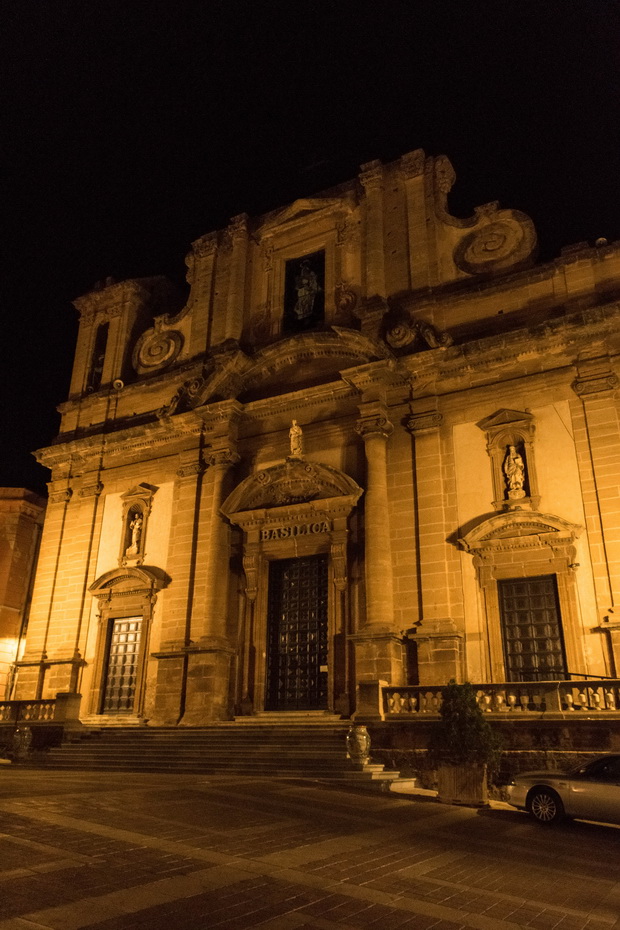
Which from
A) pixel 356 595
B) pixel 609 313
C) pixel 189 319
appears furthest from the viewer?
pixel 189 319

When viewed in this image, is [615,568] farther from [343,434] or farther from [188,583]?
[188,583]

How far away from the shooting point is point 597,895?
5641 millimetres

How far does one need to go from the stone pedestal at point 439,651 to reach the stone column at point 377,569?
593 mm

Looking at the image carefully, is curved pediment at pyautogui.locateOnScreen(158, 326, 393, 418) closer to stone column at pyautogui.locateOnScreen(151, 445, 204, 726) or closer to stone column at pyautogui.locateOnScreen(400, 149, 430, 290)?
stone column at pyautogui.locateOnScreen(151, 445, 204, 726)

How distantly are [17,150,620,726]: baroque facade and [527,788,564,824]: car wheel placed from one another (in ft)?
14.9

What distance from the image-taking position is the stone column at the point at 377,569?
1608 cm

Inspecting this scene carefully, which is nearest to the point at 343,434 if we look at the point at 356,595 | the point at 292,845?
the point at 356,595

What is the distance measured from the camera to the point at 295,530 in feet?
63.6

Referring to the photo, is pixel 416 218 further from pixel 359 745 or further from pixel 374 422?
pixel 359 745

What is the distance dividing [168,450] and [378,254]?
9.07 metres

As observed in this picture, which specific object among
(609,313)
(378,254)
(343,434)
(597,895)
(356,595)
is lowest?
(597,895)

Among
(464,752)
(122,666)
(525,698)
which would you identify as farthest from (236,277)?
(464,752)

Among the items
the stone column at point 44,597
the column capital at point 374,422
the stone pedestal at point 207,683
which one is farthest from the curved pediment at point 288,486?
the stone column at point 44,597

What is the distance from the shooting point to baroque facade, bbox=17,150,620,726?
16109 millimetres
